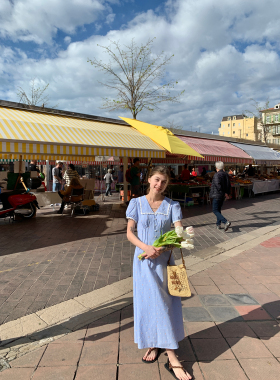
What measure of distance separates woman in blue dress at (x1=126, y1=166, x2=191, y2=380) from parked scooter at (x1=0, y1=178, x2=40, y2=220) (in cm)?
677

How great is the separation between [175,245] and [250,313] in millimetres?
1660

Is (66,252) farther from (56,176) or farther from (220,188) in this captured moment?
(56,176)

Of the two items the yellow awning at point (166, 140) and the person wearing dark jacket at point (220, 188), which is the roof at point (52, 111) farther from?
the person wearing dark jacket at point (220, 188)

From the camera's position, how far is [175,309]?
7.04ft

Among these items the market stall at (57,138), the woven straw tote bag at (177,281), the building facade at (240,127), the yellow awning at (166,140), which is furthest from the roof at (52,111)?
the building facade at (240,127)

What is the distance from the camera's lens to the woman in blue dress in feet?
6.81

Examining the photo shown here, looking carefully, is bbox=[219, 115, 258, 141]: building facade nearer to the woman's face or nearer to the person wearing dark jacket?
the person wearing dark jacket

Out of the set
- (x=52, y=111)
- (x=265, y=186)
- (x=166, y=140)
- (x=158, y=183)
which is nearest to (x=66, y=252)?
(x=158, y=183)

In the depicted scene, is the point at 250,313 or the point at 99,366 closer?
the point at 99,366

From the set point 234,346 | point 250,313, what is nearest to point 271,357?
point 234,346

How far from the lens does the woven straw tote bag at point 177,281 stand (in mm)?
2020

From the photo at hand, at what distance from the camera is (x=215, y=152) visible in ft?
42.2

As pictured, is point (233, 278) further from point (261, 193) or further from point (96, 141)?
point (261, 193)

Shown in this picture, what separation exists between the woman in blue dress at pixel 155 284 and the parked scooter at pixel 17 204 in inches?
267
